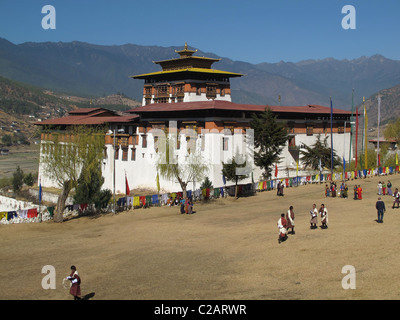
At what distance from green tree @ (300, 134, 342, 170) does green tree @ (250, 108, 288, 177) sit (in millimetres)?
9266

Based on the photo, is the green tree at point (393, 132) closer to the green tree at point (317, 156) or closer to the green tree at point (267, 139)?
the green tree at point (317, 156)

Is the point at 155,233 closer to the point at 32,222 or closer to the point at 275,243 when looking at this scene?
the point at 275,243

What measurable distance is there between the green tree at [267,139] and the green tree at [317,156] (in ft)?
30.4

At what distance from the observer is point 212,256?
2572 centimetres

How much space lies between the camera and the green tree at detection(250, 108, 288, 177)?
5722 centimetres

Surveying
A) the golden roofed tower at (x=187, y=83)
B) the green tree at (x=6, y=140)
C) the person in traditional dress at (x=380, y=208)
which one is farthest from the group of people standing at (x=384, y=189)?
Answer: the green tree at (x=6, y=140)

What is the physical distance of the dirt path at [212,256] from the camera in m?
19.8

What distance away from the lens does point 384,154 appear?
7519 cm

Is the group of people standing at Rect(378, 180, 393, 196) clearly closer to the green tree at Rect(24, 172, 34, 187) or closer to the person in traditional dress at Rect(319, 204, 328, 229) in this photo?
the person in traditional dress at Rect(319, 204, 328, 229)

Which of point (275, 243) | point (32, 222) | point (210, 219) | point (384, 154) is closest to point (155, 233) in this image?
point (210, 219)

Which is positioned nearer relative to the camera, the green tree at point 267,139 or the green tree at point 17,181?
the green tree at point 267,139

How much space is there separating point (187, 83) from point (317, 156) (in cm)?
2148

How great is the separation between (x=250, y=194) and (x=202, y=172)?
549 cm

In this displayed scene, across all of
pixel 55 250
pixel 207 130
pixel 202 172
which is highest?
pixel 207 130
